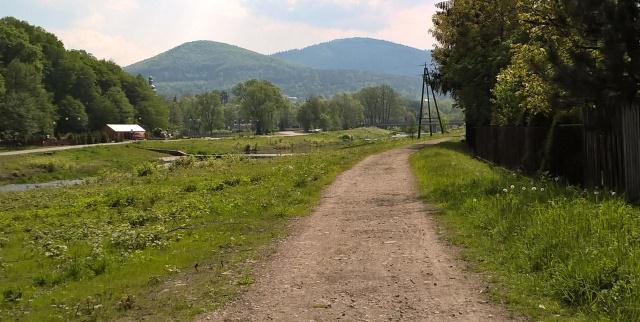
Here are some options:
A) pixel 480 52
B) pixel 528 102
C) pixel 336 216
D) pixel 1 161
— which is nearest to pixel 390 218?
pixel 336 216

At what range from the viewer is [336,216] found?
1359 cm

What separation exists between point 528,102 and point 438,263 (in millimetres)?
11596

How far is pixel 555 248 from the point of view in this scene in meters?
7.81

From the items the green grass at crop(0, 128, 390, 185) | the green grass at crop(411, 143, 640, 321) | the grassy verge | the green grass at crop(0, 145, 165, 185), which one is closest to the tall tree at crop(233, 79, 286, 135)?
the green grass at crop(0, 128, 390, 185)

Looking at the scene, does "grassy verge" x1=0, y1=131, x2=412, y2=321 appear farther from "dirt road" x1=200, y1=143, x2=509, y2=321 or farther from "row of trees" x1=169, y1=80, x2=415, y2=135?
"row of trees" x1=169, y1=80, x2=415, y2=135

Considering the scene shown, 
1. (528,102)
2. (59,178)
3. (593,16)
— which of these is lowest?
(59,178)

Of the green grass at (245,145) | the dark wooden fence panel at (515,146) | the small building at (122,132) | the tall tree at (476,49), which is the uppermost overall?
the tall tree at (476,49)

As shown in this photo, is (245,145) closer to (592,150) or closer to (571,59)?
(592,150)

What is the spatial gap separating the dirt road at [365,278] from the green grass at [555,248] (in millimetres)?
456

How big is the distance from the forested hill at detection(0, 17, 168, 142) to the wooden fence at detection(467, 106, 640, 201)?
76.1m

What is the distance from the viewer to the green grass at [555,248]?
6031mm

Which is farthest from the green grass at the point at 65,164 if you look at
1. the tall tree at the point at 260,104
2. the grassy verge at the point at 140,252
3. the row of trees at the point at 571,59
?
the tall tree at the point at 260,104

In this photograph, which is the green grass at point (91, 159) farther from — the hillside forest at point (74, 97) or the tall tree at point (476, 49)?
the tall tree at point (476, 49)

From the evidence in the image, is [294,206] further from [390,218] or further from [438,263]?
[438,263]
